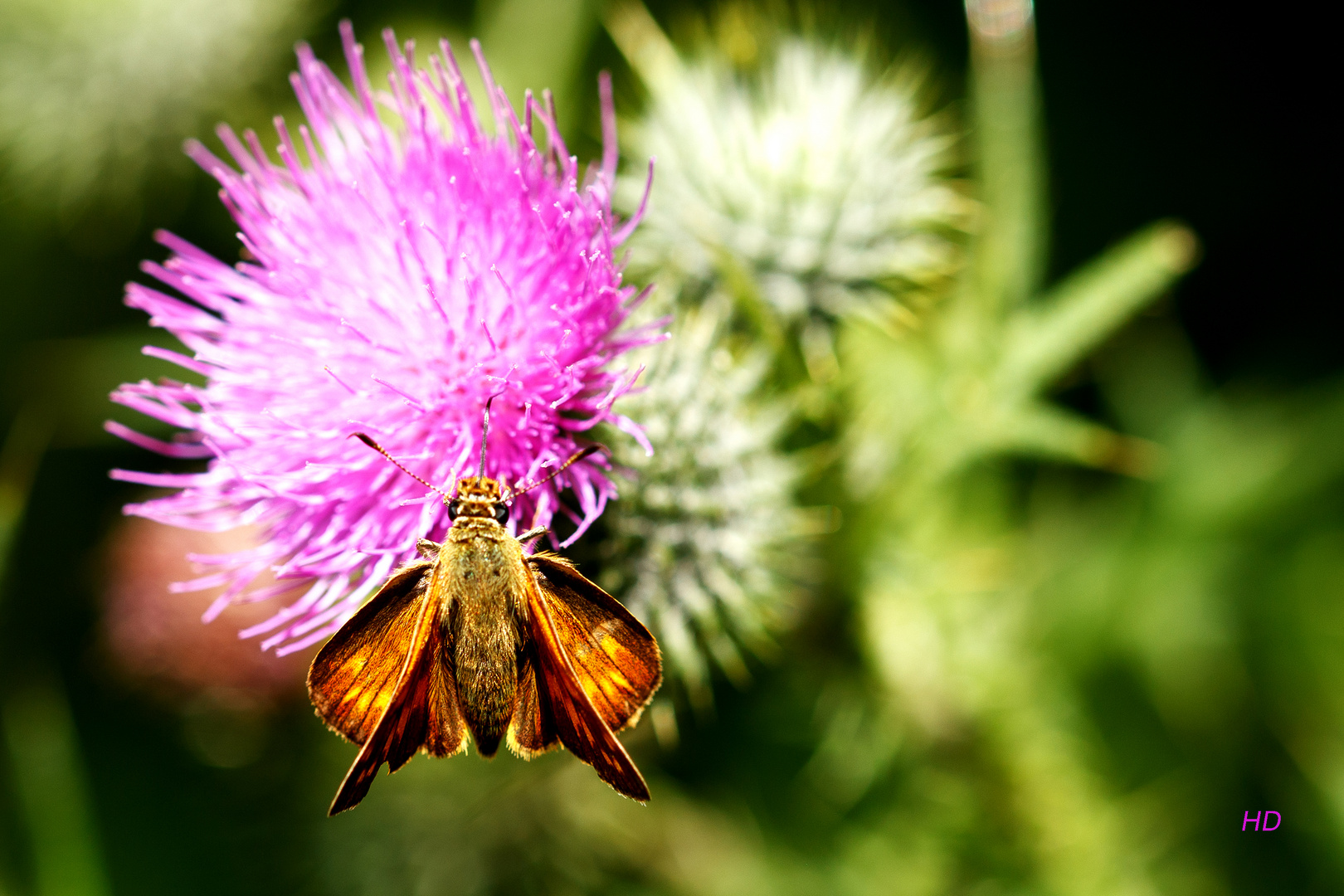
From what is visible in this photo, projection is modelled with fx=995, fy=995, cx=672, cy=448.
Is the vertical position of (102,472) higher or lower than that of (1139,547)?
higher

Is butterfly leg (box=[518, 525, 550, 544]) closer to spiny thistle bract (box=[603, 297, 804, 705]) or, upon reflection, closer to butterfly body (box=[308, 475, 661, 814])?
butterfly body (box=[308, 475, 661, 814])

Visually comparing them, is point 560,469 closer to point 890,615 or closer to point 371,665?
point 371,665

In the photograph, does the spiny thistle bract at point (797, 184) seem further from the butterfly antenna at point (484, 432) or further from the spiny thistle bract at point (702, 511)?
the butterfly antenna at point (484, 432)

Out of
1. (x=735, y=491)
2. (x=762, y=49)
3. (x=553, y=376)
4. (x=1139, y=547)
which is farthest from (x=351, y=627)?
(x=1139, y=547)

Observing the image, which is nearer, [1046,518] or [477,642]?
[477,642]

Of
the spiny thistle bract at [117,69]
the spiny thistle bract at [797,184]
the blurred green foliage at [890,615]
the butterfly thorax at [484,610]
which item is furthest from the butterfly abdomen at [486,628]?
the spiny thistle bract at [117,69]

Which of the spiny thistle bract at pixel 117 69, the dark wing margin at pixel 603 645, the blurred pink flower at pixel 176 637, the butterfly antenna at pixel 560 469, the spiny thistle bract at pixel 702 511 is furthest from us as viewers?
the spiny thistle bract at pixel 117 69

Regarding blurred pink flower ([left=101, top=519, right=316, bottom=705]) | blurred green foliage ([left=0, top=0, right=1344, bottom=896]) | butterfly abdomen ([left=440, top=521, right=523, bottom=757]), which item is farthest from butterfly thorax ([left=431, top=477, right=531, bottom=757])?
blurred pink flower ([left=101, top=519, right=316, bottom=705])

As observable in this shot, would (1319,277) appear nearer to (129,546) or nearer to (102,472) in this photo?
(129,546)
